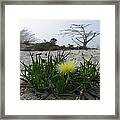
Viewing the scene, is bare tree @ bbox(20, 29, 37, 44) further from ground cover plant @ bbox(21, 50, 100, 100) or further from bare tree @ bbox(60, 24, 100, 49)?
bare tree @ bbox(60, 24, 100, 49)

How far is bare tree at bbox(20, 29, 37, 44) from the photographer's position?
4.53 m

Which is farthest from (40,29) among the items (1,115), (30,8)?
(1,115)

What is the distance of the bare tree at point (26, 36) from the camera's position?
453cm

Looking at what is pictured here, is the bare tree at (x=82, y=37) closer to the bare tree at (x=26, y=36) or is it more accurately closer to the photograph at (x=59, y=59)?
the photograph at (x=59, y=59)

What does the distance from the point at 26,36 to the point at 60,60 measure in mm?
180

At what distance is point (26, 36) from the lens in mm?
4531

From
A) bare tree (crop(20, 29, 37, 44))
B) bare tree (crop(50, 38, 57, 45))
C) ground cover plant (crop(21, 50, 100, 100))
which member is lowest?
ground cover plant (crop(21, 50, 100, 100))

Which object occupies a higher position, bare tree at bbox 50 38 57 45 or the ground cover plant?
bare tree at bbox 50 38 57 45

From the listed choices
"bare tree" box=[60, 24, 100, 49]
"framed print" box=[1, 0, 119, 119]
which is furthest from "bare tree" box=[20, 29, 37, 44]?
"bare tree" box=[60, 24, 100, 49]

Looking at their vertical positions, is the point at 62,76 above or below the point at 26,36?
below

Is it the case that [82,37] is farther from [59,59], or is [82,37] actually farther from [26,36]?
[26,36]

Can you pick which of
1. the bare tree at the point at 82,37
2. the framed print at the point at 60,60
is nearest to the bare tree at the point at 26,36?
the framed print at the point at 60,60

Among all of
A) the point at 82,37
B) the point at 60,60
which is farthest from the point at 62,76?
the point at 82,37

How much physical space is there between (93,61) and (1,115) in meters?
0.46
